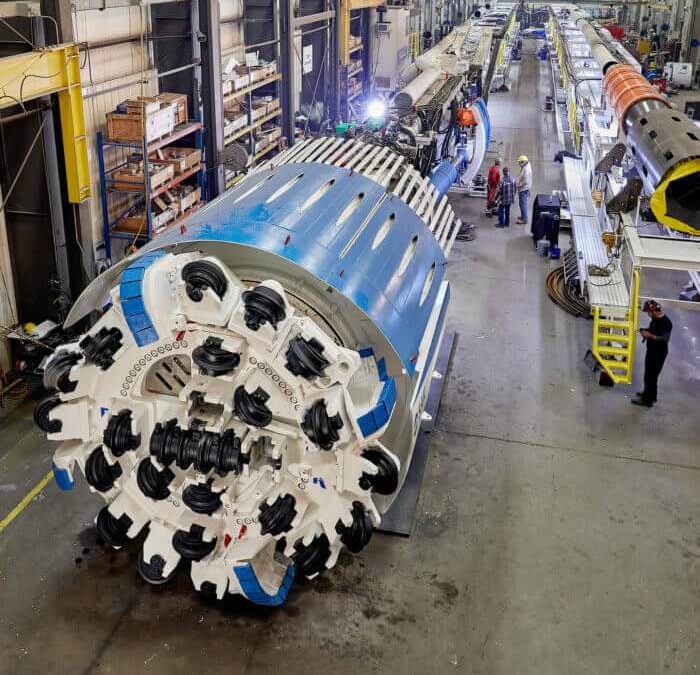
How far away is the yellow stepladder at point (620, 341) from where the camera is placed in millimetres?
9062

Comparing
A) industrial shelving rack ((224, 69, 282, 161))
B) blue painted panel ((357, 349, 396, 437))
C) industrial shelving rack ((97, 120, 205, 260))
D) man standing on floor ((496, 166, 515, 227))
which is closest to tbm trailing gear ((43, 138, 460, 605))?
blue painted panel ((357, 349, 396, 437))

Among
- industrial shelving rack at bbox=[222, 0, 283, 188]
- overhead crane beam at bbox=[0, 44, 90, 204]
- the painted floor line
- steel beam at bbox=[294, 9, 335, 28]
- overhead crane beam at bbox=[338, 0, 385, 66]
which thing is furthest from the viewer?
overhead crane beam at bbox=[338, 0, 385, 66]

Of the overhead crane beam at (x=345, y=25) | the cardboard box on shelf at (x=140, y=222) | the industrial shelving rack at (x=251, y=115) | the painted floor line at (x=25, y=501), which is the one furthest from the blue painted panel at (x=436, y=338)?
the overhead crane beam at (x=345, y=25)

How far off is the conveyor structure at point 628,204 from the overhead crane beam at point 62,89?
615 centimetres

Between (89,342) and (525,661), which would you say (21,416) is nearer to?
(89,342)

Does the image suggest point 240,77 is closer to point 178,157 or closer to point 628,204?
→ point 178,157

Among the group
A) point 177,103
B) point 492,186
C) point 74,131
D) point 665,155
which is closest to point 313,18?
point 492,186

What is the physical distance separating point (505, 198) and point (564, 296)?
138 inches

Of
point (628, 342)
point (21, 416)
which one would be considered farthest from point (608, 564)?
point (21, 416)

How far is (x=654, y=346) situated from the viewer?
336 inches

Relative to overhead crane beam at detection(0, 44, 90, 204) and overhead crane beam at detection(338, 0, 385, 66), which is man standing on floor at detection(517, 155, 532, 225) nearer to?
overhead crane beam at detection(338, 0, 385, 66)

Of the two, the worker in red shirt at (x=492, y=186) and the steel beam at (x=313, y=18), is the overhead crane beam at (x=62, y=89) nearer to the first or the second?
the worker in red shirt at (x=492, y=186)

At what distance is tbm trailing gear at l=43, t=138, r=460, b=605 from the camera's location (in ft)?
16.1

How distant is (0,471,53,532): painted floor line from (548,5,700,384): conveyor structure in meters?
6.18
